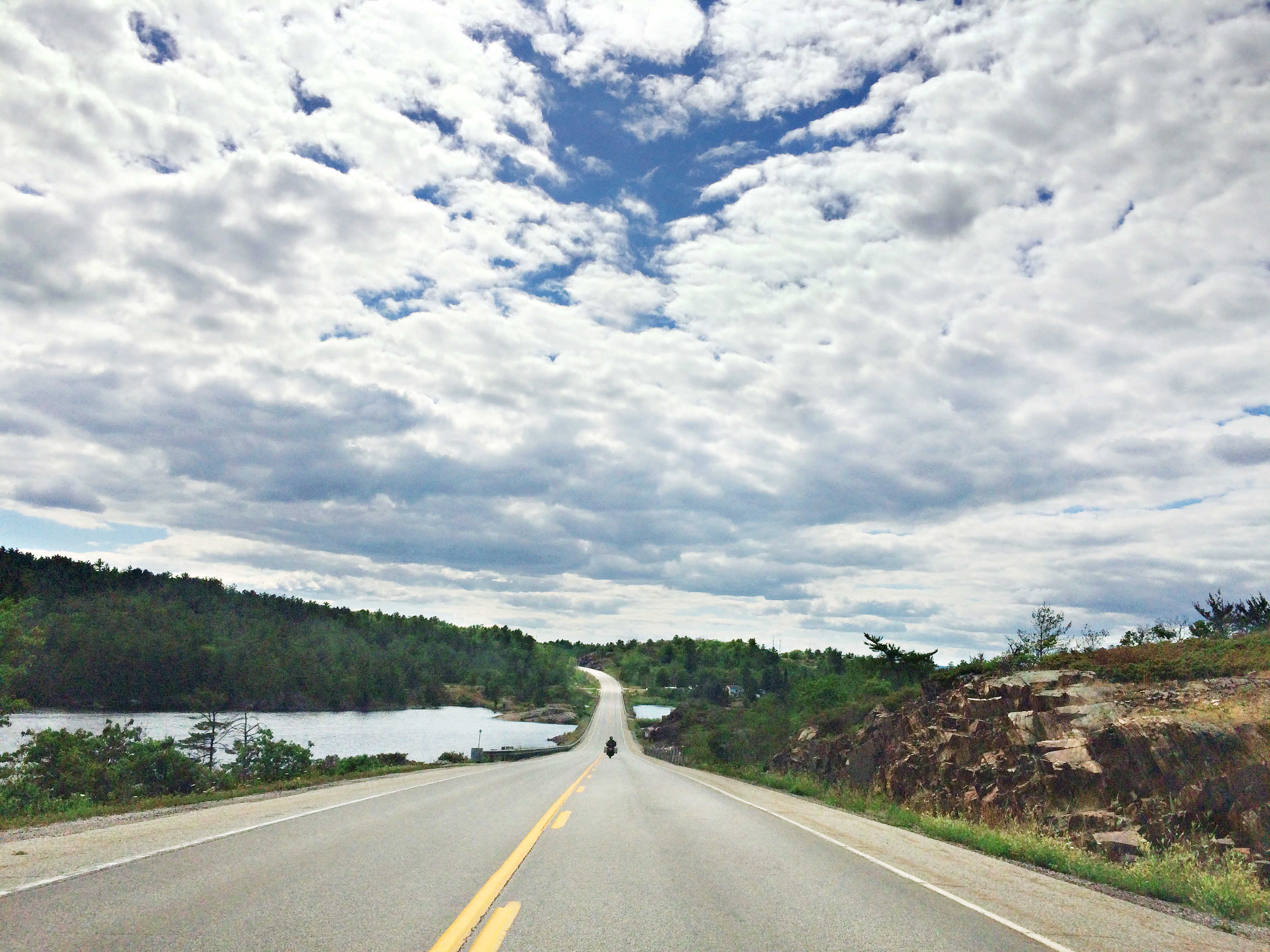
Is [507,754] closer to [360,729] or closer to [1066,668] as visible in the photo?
[1066,668]

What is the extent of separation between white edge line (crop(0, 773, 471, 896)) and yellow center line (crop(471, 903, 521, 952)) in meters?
4.05

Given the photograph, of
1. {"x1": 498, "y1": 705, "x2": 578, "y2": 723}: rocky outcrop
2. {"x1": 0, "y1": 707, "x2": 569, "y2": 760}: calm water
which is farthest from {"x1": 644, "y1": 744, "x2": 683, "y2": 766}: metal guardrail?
{"x1": 498, "y1": 705, "x2": 578, "y2": 723}: rocky outcrop

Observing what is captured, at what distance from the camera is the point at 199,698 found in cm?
9856

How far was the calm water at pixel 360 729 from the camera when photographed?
6550 cm

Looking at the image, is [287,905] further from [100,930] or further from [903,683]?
[903,683]

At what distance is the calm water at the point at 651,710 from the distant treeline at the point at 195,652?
848 inches

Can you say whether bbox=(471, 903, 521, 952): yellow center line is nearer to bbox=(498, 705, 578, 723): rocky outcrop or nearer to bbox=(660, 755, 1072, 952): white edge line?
bbox=(660, 755, 1072, 952): white edge line

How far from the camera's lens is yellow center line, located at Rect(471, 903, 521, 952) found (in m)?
5.26

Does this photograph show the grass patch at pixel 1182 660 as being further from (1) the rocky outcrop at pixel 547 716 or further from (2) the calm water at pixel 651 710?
(1) the rocky outcrop at pixel 547 716

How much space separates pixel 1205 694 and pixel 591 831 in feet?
42.0

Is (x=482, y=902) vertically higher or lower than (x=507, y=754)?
higher

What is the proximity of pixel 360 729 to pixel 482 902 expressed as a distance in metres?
92.8

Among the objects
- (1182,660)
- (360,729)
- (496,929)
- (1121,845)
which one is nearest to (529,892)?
(496,929)

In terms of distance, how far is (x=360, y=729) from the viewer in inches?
3546
